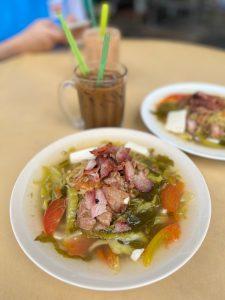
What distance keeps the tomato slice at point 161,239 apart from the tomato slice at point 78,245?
12 cm

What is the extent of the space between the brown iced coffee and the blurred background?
3.05 m

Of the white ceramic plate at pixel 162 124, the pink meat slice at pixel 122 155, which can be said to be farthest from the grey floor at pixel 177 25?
the pink meat slice at pixel 122 155

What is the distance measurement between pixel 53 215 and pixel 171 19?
4.19m

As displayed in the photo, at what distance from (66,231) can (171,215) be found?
0.24 meters

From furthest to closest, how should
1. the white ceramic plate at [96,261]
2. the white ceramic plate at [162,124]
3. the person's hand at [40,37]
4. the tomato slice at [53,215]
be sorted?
the person's hand at [40,37], the white ceramic plate at [162,124], the tomato slice at [53,215], the white ceramic plate at [96,261]

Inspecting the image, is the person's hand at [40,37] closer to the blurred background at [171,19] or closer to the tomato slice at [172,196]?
the tomato slice at [172,196]

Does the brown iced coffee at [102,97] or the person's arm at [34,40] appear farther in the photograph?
the person's arm at [34,40]

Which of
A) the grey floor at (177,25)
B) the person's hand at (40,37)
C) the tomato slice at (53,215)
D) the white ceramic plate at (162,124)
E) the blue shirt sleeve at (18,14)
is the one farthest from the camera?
the grey floor at (177,25)

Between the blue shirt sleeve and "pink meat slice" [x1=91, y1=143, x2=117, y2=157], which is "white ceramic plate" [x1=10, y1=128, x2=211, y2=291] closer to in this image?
"pink meat slice" [x1=91, y1=143, x2=117, y2=157]

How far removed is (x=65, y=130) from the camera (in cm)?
108

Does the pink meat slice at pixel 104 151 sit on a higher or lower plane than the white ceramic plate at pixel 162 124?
higher

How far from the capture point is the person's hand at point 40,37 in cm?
161

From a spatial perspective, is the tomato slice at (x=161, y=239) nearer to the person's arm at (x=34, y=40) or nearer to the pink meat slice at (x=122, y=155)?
the pink meat slice at (x=122, y=155)

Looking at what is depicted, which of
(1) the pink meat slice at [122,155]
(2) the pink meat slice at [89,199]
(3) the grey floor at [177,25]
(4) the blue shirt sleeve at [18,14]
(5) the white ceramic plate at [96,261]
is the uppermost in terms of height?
(4) the blue shirt sleeve at [18,14]
